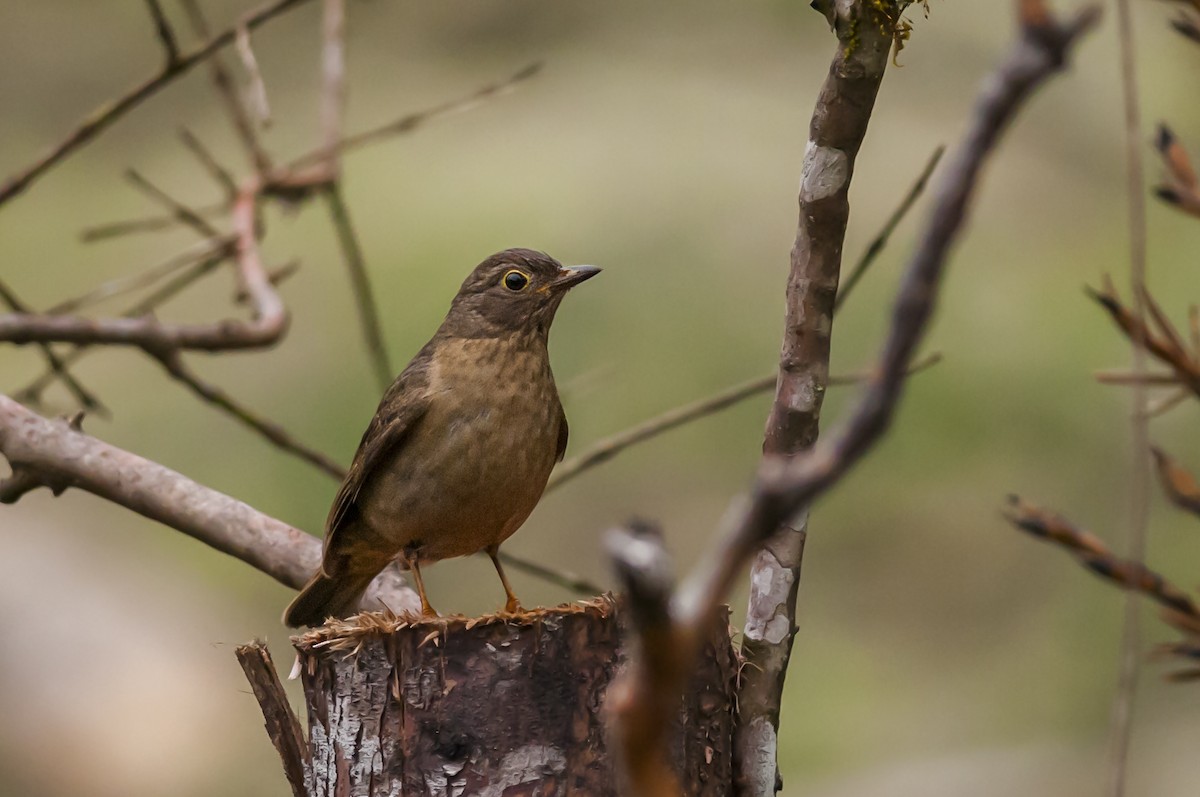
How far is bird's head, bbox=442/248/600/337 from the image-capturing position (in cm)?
484

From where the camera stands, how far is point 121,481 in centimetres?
432

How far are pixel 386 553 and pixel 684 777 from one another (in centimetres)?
177

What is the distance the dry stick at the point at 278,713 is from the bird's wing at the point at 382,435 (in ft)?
2.01

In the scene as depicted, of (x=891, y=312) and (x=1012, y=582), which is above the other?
(x=891, y=312)

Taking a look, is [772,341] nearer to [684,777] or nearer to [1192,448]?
[1192,448]

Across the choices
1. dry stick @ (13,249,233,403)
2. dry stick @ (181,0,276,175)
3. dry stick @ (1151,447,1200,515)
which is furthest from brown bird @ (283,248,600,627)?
dry stick @ (1151,447,1200,515)

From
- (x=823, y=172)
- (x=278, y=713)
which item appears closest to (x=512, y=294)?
(x=278, y=713)

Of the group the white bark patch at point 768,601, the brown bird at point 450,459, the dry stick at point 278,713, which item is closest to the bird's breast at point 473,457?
the brown bird at point 450,459

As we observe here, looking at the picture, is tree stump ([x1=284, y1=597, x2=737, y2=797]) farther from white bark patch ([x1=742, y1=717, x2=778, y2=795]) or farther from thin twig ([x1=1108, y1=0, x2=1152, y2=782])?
thin twig ([x1=1108, y1=0, x2=1152, y2=782])

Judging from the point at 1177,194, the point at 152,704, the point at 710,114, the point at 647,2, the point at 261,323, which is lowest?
the point at 152,704

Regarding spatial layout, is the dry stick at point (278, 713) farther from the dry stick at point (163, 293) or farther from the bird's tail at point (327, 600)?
the dry stick at point (163, 293)

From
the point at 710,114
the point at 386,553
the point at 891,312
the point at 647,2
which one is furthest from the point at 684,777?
the point at 647,2

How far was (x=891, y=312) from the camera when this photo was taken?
109 centimetres

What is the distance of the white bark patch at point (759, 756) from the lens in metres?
3.49
